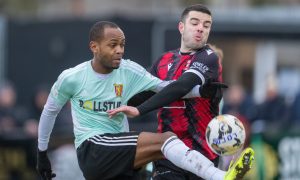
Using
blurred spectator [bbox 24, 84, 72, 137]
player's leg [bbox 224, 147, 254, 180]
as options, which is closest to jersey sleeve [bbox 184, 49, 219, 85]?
player's leg [bbox 224, 147, 254, 180]

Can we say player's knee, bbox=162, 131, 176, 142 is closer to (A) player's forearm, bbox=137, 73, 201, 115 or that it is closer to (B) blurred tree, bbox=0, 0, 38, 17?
(A) player's forearm, bbox=137, 73, 201, 115

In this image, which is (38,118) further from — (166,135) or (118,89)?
(166,135)

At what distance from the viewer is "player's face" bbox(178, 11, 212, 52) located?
33.1ft

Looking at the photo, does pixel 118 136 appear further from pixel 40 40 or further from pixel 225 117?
pixel 40 40

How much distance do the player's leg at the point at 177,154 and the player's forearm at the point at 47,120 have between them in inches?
38.8

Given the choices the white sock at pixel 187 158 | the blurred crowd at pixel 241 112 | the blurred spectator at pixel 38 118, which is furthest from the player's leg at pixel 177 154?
the blurred crowd at pixel 241 112

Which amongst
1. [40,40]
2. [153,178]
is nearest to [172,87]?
[153,178]

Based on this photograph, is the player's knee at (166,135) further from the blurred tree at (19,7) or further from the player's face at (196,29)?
the blurred tree at (19,7)

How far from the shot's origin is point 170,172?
400 inches

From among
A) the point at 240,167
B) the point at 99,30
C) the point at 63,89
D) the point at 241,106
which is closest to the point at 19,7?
the point at 241,106

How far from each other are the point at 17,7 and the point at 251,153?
2211 centimetres

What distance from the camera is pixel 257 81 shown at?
23.8 meters

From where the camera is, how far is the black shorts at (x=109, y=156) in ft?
31.5

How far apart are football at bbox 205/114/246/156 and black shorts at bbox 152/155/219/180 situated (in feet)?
2.89
